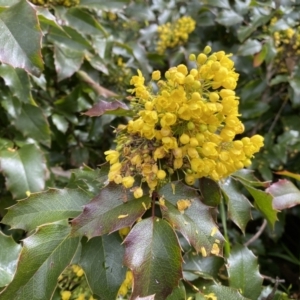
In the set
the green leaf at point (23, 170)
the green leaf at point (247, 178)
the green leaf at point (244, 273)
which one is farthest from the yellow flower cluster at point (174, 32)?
the green leaf at point (244, 273)

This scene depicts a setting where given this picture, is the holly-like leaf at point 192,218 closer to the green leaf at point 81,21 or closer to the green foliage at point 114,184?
the green foliage at point 114,184

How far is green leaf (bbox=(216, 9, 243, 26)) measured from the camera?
1.83 metres

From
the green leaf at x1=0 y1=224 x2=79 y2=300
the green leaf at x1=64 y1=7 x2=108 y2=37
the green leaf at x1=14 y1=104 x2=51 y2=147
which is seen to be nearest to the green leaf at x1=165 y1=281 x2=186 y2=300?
the green leaf at x1=0 y1=224 x2=79 y2=300

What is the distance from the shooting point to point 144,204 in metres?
0.81

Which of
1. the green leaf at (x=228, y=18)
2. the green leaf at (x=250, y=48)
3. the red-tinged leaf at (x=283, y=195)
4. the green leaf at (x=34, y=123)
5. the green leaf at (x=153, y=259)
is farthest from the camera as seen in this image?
the green leaf at (x=228, y=18)

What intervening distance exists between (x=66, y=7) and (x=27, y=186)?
649 millimetres

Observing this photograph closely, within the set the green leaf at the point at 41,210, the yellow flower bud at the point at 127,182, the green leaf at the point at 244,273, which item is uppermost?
the yellow flower bud at the point at 127,182

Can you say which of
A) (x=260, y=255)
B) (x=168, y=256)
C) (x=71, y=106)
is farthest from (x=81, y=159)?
(x=168, y=256)

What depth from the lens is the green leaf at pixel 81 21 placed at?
59.2 inches

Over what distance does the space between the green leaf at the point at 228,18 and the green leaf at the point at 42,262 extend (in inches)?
49.9

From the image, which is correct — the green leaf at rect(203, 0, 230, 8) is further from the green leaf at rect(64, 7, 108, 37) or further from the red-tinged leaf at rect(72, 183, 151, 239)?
the red-tinged leaf at rect(72, 183, 151, 239)

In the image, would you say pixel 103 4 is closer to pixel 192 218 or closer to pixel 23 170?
pixel 23 170

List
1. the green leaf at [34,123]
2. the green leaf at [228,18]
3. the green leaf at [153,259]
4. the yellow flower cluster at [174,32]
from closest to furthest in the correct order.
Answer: the green leaf at [153,259]
the green leaf at [34,123]
the green leaf at [228,18]
the yellow flower cluster at [174,32]

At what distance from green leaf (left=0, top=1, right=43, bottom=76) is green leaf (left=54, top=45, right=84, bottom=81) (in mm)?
493
